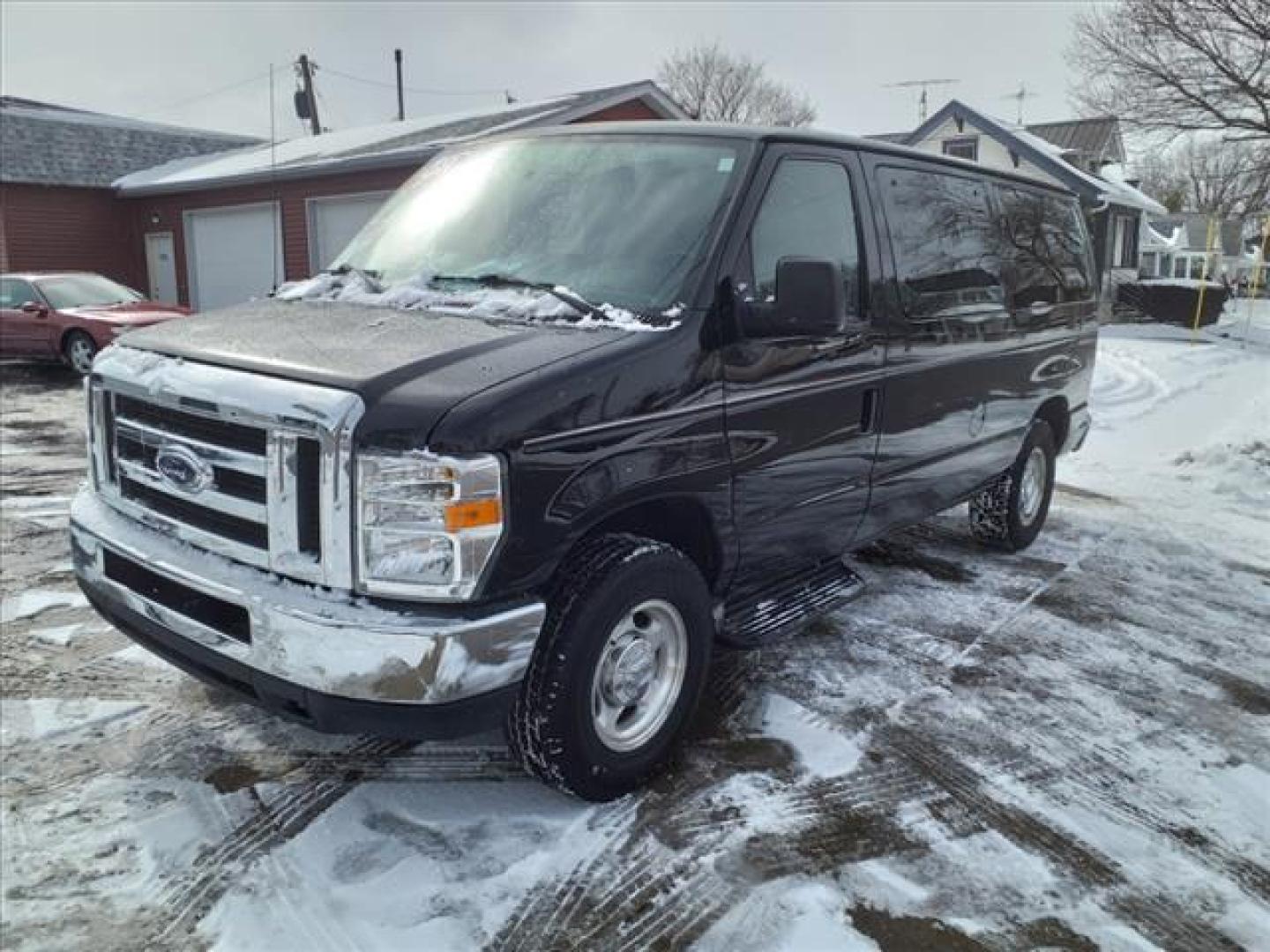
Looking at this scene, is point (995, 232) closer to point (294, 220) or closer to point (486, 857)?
point (486, 857)

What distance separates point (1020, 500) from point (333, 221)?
14.9m

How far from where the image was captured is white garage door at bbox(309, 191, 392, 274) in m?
17.1

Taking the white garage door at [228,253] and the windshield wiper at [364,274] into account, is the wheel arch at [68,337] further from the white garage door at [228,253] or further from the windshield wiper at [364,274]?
the windshield wiper at [364,274]

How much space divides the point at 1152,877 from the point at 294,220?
18156 mm

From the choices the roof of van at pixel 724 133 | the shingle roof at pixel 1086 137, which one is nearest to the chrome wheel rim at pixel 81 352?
the roof of van at pixel 724 133

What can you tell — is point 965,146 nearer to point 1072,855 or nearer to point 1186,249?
point 1186,249

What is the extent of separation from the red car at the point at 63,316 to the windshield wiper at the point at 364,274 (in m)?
10.1

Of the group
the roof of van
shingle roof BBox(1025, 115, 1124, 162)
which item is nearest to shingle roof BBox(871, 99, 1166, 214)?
shingle roof BBox(1025, 115, 1124, 162)

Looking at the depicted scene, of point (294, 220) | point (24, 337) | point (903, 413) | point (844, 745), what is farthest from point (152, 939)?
point (294, 220)

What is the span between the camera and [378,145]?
692 inches

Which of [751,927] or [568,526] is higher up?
[568,526]

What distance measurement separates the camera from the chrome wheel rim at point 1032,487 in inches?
240

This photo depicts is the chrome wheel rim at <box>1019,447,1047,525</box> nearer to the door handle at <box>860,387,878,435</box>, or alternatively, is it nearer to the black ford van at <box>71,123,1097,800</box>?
the black ford van at <box>71,123,1097,800</box>

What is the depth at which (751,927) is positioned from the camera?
8.70ft
